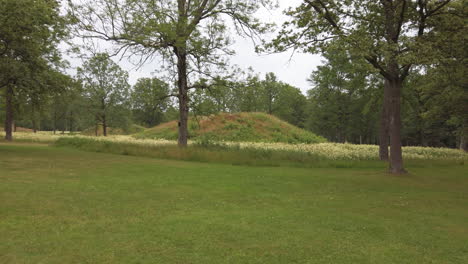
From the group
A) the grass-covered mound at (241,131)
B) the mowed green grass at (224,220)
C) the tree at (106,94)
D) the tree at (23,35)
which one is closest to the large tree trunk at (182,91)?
the tree at (23,35)

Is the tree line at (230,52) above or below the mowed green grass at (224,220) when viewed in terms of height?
above

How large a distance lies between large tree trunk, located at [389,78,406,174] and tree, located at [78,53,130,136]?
50.0 m

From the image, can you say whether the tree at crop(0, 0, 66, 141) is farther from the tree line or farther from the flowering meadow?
the flowering meadow

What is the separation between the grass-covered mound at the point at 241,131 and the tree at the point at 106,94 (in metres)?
16.4

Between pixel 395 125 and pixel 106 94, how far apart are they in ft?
170

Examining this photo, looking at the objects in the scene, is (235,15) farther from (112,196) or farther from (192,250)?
(192,250)

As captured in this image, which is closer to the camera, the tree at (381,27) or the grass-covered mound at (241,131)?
the tree at (381,27)

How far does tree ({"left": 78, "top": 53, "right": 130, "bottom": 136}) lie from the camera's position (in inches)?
2174

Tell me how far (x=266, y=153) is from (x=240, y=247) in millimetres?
15249

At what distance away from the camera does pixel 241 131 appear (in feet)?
129

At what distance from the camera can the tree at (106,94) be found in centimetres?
5522

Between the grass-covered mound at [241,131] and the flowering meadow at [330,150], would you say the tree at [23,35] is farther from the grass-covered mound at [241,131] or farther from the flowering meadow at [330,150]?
the grass-covered mound at [241,131]

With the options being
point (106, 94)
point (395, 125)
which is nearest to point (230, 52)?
point (395, 125)

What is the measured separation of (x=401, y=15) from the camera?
13.6 metres
